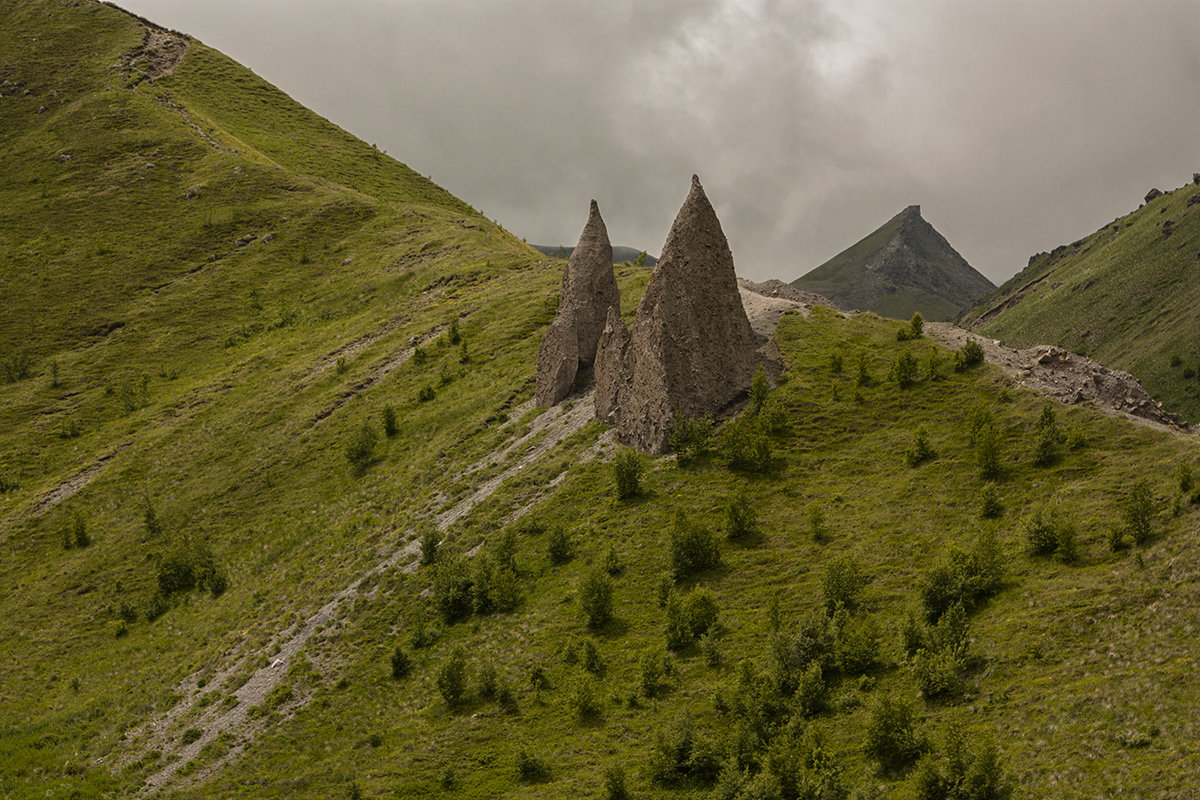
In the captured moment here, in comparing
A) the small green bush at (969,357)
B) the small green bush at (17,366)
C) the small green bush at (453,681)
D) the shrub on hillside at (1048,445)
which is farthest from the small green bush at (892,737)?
the small green bush at (17,366)

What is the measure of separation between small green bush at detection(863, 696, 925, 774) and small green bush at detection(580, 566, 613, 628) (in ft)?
51.8

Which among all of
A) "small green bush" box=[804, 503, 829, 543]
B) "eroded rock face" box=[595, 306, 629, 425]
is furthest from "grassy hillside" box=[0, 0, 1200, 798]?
"eroded rock face" box=[595, 306, 629, 425]

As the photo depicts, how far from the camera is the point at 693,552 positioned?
139 feet

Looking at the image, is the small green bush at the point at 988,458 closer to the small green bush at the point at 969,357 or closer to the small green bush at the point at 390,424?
the small green bush at the point at 969,357

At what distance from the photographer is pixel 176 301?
10656 centimetres

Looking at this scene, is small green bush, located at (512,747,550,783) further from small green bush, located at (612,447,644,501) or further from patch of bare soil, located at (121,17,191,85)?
patch of bare soil, located at (121,17,191,85)

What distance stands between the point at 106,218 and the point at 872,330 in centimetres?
11639

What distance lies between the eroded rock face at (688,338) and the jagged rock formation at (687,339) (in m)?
0.06

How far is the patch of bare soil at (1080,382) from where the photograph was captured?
44384mm

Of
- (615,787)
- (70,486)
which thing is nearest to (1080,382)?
(615,787)

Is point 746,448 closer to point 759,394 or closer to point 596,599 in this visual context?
point 759,394

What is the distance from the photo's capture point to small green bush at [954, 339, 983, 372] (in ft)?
160

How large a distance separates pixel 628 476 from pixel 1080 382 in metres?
26.7

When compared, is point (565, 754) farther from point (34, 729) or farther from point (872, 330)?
point (872, 330)
